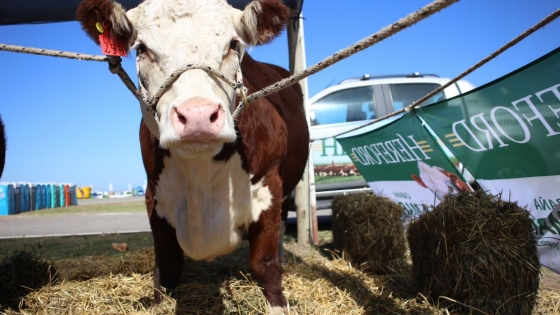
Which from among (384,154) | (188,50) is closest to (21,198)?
(384,154)

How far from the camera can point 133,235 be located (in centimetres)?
727

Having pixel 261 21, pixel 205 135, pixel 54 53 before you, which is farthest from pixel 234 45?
pixel 54 53

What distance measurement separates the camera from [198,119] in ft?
5.80

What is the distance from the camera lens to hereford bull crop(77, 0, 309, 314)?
1.92 metres

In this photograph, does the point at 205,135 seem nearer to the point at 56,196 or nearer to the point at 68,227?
the point at 68,227

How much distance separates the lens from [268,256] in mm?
2832

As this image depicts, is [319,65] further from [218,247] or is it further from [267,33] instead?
[218,247]

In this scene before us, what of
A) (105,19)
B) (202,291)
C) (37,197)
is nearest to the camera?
(105,19)

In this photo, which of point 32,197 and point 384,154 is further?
point 32,197

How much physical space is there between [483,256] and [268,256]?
1362 millimetres

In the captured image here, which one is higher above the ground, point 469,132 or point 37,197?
point 469,132

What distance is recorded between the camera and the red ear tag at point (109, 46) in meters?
2.31

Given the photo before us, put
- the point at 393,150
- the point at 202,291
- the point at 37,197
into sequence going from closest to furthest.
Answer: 1. the point at 202,291
2. the point at 393,150
3. the point at 37,197

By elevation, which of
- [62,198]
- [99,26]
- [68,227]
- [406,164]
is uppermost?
[99,26]
